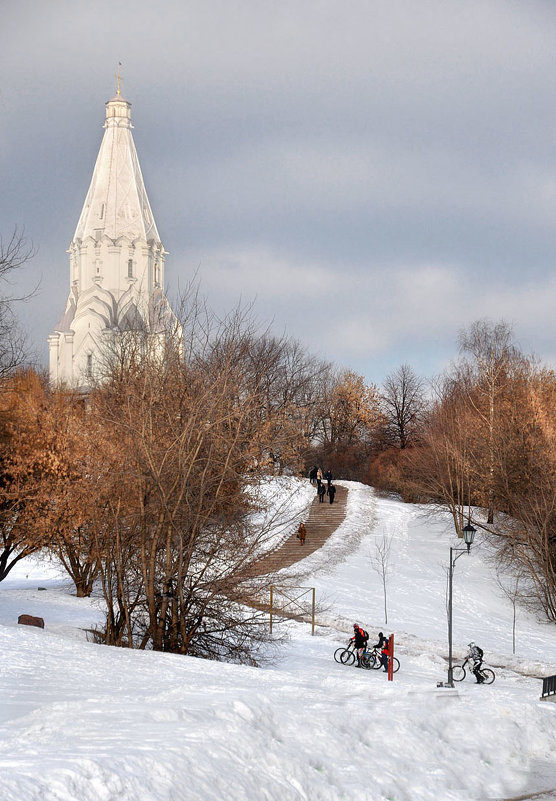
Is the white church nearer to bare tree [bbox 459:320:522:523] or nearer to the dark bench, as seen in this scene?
bare tree [bbox 459:320:522:523]

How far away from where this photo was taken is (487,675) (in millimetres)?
21891

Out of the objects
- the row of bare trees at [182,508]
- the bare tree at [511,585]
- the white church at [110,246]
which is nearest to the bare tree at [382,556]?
the bare tree at [511,585]

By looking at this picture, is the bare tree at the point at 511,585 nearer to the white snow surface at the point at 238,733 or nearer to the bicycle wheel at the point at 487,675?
the bicycle wheel at the point at 487,675

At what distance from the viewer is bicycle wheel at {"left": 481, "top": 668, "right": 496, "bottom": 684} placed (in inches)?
858

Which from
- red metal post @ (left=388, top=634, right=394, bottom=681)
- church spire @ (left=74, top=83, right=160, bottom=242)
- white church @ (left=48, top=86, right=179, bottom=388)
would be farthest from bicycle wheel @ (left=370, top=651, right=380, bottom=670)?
church spire @ (left=74, top=83, right=160, bottom=242)

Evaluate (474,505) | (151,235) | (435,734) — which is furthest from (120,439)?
(151,235)

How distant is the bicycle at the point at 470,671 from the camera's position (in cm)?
2183

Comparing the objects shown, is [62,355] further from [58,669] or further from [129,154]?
[58,669]

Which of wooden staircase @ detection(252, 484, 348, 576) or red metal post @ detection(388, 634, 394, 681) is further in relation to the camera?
wooden staircase @ detection(252, 484, 348, 576)

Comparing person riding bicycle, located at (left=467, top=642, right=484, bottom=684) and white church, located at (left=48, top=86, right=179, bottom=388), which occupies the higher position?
white church, located at (left=48, top=86, right=179, bottom=388)

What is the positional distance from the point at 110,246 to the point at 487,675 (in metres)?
69.0

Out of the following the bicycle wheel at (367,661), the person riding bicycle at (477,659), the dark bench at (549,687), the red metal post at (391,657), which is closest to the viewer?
the dark bench at (549,687)

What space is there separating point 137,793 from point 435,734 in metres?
4.81

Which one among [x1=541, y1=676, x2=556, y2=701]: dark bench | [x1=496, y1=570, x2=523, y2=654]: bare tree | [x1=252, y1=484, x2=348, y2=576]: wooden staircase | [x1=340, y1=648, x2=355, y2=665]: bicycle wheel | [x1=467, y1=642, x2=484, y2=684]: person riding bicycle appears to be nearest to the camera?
[x1=541, y1=676, x2=556, y2=701]: dark bench
